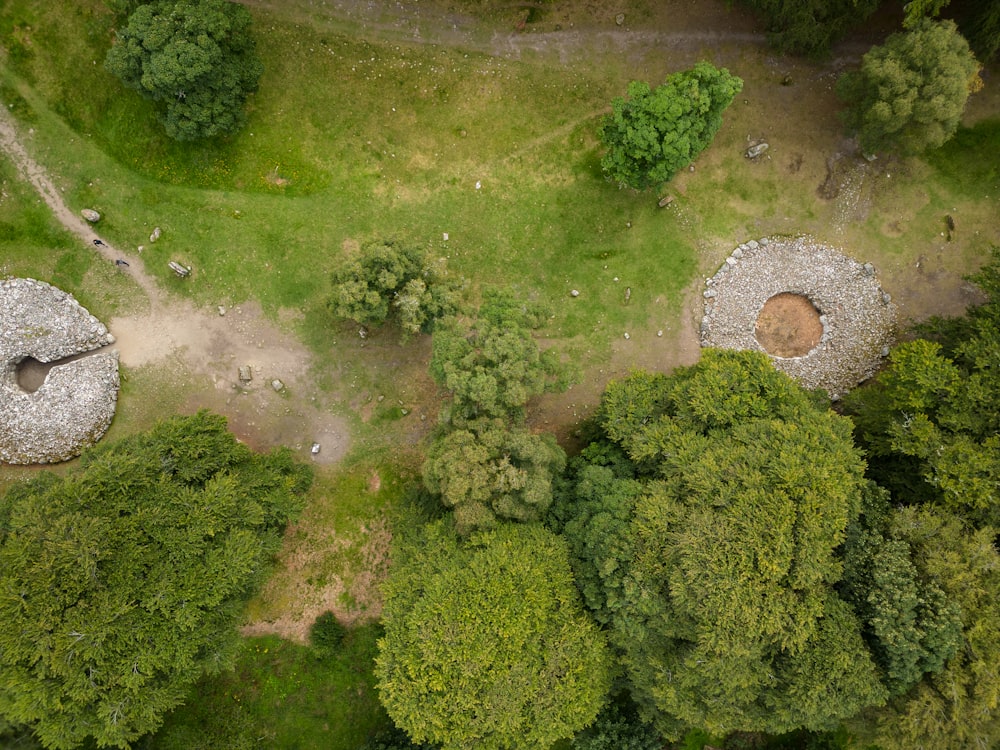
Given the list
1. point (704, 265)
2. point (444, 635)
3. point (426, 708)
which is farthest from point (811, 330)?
point (426, 708)

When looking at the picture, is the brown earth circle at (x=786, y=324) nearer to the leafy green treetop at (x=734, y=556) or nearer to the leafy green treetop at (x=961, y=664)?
the leafy green treetop at (x=734, y=556)

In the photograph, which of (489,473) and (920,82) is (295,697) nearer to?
(489,473)

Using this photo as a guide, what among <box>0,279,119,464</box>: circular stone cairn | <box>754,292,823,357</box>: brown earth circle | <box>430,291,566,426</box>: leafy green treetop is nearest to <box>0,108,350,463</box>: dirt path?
<box>0,279,119,464</box>: circular stone cairn

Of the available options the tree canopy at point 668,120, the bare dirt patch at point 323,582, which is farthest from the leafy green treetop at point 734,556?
the bare dirt patch at point 323,582

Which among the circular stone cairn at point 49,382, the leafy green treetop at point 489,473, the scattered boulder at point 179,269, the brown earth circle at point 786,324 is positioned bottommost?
the circular stone cairn at point 49,382

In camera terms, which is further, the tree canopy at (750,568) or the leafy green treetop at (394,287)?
the leafy green treetop at (394,287)

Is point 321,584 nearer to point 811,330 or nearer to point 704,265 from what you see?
point 704,265

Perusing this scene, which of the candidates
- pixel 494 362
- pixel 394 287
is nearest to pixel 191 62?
pixel 394 287

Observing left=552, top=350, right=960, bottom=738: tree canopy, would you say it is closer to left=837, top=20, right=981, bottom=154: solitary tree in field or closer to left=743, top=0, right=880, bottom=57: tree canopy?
left=837, top=20, right=981, bottom=154: solitary tree in field
